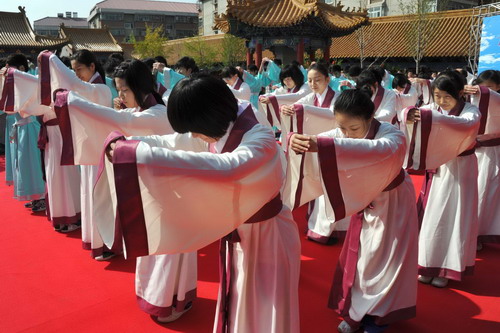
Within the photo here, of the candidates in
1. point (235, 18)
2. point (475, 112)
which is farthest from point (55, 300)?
point (235, 18)

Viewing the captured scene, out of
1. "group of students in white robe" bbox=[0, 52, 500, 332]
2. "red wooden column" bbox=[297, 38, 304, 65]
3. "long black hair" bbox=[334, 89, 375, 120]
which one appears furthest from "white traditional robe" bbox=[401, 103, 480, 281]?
"red wooden column" bbox=[297, 38, 304, 65]

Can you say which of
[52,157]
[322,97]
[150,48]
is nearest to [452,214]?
[322,97]

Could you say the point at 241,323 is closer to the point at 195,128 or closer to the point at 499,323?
the point at 195,128

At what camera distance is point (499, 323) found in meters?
2.85

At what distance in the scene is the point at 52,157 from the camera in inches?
180

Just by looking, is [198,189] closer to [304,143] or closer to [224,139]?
[224,139]

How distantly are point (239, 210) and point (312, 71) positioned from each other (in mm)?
3251

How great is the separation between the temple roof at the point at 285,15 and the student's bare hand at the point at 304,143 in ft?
48.2

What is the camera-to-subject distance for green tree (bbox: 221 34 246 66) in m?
27.0

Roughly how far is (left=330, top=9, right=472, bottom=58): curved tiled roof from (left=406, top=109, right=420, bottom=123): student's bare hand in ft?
60.5

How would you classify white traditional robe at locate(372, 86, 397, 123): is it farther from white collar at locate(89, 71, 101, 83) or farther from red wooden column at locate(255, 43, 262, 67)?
red wooden column at locate(255, 43, 262, 67)

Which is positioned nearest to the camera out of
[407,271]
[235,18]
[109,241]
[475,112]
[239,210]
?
[239,210]

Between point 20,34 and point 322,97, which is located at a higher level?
point 20,34

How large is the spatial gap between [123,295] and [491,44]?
12616mm
